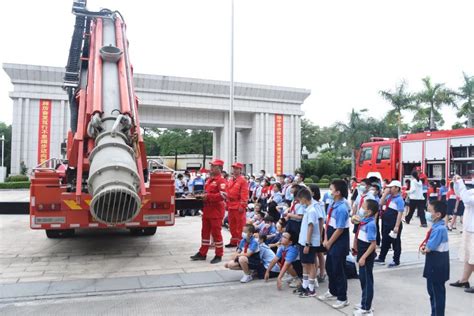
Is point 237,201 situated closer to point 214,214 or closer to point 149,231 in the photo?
point 214,214

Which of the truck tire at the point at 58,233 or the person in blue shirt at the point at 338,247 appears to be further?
the truck tire at the point at 58,233

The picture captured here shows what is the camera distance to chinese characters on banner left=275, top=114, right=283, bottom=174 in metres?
33.3

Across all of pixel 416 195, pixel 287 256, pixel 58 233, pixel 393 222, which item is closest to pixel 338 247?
pixel 287 256

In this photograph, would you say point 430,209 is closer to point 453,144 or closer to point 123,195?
point 123,195

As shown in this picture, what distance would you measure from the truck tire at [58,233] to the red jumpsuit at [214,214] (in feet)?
12.3

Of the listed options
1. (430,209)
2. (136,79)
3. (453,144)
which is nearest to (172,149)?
(136,79)

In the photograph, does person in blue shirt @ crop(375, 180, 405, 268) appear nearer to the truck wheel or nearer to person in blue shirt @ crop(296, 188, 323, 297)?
person in blue shirt @ crop(296, 188, 323, 297)

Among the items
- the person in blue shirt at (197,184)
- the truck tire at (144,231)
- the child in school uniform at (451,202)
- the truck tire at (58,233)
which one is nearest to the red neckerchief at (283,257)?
the truck tire at (144,231)

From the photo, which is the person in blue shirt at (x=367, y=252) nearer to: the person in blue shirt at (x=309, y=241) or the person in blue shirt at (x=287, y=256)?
the person in blue shirt at (x=309, y=241)

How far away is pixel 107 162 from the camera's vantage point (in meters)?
5.30

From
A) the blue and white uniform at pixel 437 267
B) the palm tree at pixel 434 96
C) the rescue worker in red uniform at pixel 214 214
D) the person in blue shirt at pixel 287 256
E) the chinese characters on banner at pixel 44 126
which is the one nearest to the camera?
the blue and white uniform at pixel 437 267

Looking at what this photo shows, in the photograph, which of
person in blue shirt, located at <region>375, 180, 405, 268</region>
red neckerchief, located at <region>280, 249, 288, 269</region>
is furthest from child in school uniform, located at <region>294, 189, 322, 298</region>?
person in blue shirt, located at <region>375, 180, 405, 268</region>

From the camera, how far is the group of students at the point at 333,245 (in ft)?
14.1

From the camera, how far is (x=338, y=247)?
195 inches
